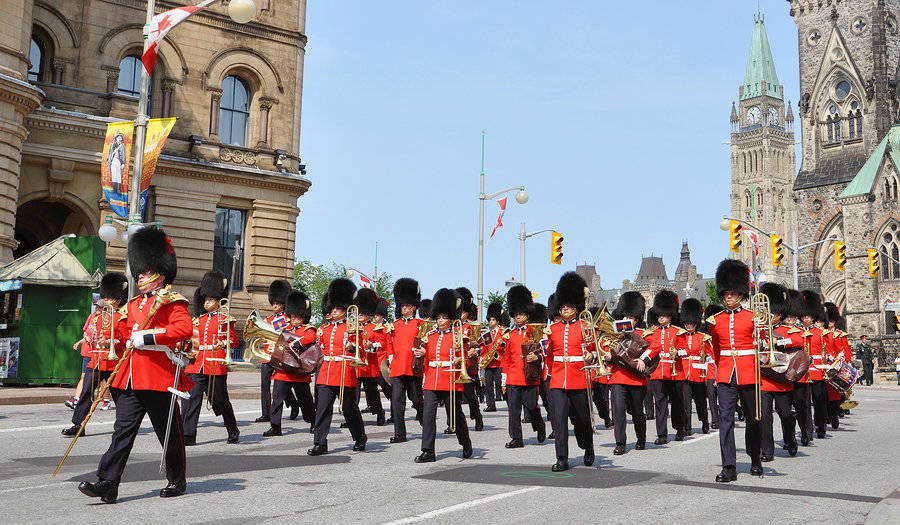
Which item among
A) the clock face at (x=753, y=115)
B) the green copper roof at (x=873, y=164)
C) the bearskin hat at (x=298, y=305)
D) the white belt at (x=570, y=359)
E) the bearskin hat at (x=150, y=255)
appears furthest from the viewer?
the clock face at (x=753, y=115)

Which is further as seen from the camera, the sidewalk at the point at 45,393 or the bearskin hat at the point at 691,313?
the sidewalk at the point at 45,393

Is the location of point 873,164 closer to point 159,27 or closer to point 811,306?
point 811,306

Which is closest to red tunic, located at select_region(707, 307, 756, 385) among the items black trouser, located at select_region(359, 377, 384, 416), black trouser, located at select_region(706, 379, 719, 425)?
black trouser, located at select_region(706, 379, 719, 425)

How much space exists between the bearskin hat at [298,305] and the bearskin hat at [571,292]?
4.37 meters

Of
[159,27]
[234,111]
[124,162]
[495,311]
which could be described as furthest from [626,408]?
[234,111]

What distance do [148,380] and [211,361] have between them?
16.8ft

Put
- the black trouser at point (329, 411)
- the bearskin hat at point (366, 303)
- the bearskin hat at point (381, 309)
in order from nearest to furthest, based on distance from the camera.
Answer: the black trouser at point (329, 411) → the bearskin hat at point (366, 303) → the bearskin hat at point (381, 309)

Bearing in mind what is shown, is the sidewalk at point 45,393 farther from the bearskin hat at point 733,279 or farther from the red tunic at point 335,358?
the bearskin hat at point 733,279

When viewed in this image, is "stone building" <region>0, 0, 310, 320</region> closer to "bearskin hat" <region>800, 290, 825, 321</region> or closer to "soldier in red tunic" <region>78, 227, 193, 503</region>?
"soldier in red tunic" <region>78, 227, 193, 503</region>

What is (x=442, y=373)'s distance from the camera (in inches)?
460

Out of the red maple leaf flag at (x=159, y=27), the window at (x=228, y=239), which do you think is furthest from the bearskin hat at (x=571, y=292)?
the window at (x=228, y=239)

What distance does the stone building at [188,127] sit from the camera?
31.2 metres

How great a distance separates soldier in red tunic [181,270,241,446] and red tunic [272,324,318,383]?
0.80 meters

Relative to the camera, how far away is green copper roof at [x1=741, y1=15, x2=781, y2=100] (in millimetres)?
139750
